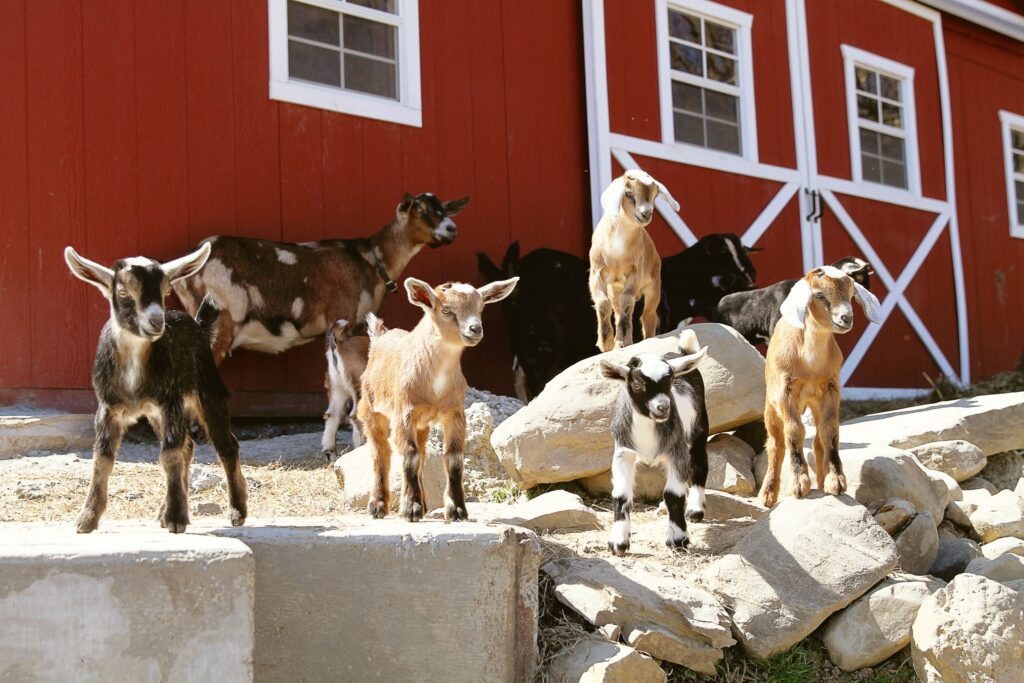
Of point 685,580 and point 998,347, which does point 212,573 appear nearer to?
point 685,580

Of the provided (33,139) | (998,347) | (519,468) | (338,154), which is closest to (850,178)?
(998,347)

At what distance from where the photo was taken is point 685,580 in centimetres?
497

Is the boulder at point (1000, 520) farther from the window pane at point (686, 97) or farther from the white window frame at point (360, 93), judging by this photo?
the window pane at point (686, 97)

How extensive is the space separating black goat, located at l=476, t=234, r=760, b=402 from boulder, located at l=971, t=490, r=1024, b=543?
135 inches

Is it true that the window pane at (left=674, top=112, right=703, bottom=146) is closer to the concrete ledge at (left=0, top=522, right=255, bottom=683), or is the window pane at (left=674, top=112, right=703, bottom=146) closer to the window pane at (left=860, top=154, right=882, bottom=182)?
the window pane at (left=860, top=154, right=882, bottom=182)

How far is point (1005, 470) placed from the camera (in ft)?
25.2

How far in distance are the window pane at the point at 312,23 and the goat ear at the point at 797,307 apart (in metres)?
4.68

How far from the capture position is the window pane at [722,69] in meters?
11.6

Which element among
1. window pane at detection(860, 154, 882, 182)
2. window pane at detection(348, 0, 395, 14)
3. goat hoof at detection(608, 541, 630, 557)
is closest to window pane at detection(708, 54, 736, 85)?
window pane at detection(860, 154, 882, 182)

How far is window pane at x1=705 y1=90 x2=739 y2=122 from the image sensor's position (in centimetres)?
1153

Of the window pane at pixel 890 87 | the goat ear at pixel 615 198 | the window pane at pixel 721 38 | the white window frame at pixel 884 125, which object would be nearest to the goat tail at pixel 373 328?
the goat ear at pixel 615 198

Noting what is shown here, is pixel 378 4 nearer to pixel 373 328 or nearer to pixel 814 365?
pixel 373 328

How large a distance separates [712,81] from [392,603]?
8347 millimetres

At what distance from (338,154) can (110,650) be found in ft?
18.5
